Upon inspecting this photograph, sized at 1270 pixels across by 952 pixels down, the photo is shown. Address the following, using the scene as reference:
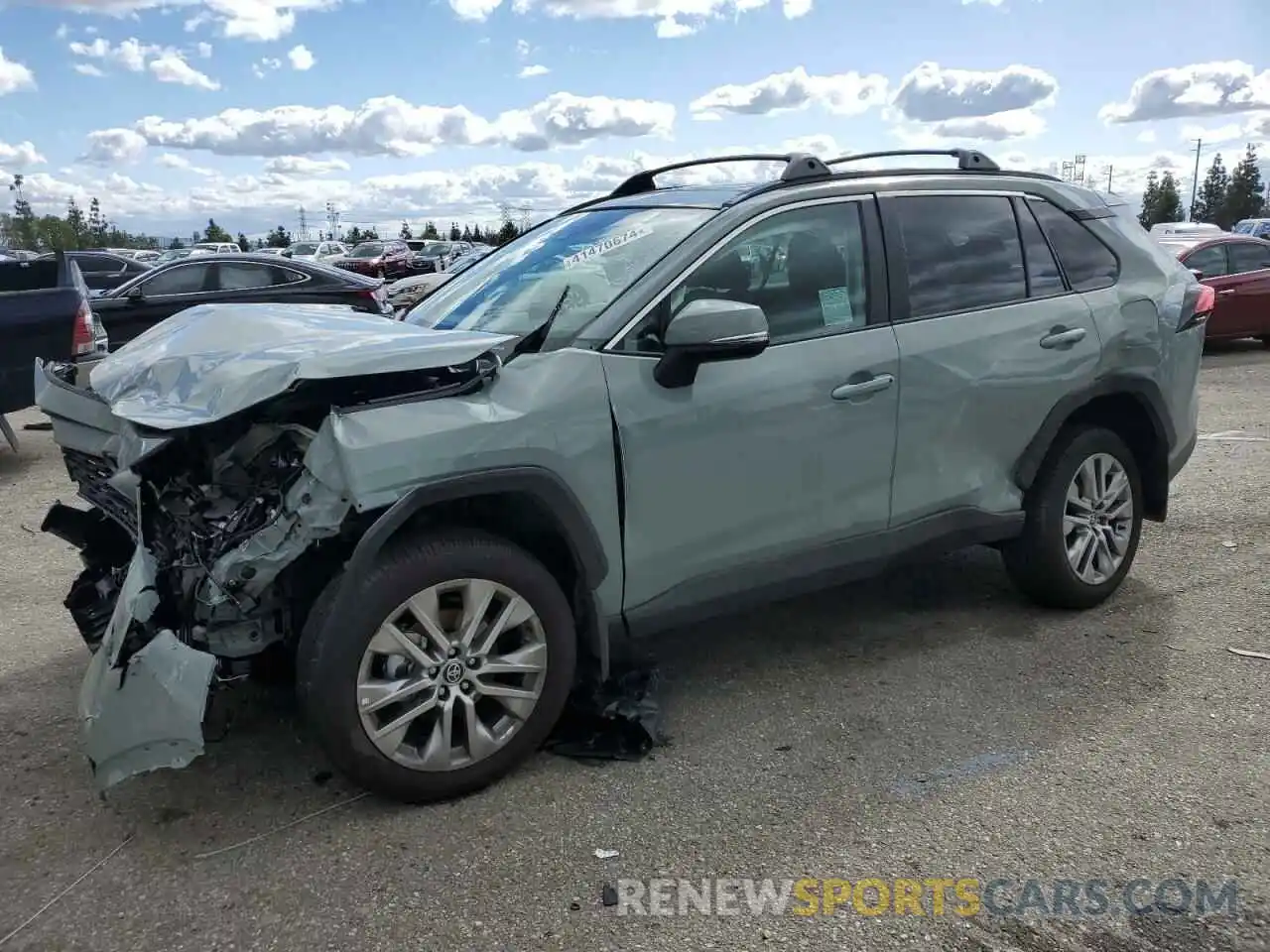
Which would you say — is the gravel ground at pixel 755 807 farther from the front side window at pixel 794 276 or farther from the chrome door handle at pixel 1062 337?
the front side window at pixel 794 276

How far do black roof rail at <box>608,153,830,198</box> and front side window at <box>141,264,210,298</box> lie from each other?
29.2ft

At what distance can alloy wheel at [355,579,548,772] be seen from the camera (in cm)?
305

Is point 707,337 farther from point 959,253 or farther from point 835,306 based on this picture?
point 959,253

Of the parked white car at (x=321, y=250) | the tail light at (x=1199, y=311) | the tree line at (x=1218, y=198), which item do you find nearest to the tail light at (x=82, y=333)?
the tail light at (x=1199, y=311)

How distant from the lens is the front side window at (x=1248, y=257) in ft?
45.6

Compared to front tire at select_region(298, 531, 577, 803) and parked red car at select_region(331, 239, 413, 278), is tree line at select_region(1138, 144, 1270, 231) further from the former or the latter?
front tire at select_region(298, 531, 577, 803)

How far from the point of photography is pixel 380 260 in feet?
115

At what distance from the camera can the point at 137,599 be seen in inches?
118

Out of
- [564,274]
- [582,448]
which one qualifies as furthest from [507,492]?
[564,274]

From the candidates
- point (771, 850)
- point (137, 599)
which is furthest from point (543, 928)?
point (137, 599)

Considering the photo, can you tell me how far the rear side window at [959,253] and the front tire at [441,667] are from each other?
1905mm

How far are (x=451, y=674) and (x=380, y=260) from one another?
33592 mm

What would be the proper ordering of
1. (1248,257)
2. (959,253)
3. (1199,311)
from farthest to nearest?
(1248,257) < (1199,311) < (959,253)

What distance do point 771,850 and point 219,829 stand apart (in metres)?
1.60
